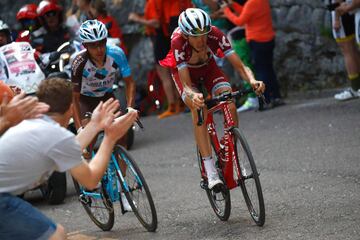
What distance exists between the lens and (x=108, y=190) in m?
8.80

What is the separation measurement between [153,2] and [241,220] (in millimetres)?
7235

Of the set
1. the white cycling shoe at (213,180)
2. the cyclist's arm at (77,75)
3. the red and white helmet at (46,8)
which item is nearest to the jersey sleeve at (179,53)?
the white cycling shoe at (213,180)

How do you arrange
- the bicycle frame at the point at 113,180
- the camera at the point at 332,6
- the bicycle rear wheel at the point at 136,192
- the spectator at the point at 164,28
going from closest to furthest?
the bicycle rear wheel at the point at 136,192, the bicycle frame at the point at 113,180, the camera at the point at 332,6, the spectator at the point at 164,28

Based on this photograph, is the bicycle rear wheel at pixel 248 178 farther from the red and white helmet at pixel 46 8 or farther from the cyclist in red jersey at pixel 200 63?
the red and white helmet at pixel 46 8

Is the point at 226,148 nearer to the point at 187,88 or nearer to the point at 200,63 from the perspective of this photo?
the point at 187,88

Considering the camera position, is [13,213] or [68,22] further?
[68,22]

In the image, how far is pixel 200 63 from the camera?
28.3 feet

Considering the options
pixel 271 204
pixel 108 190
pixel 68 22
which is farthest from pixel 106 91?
pixel 68 22

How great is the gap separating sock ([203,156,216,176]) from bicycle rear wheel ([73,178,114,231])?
3.20 feet

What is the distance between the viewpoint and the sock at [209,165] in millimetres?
8414

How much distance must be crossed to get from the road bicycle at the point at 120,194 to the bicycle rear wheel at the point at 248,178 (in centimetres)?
80

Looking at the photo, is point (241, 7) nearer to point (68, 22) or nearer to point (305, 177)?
point (68, 22)

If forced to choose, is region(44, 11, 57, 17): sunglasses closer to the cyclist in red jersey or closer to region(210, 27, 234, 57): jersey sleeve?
the cyclist in red jersey

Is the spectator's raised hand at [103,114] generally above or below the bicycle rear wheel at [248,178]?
above
